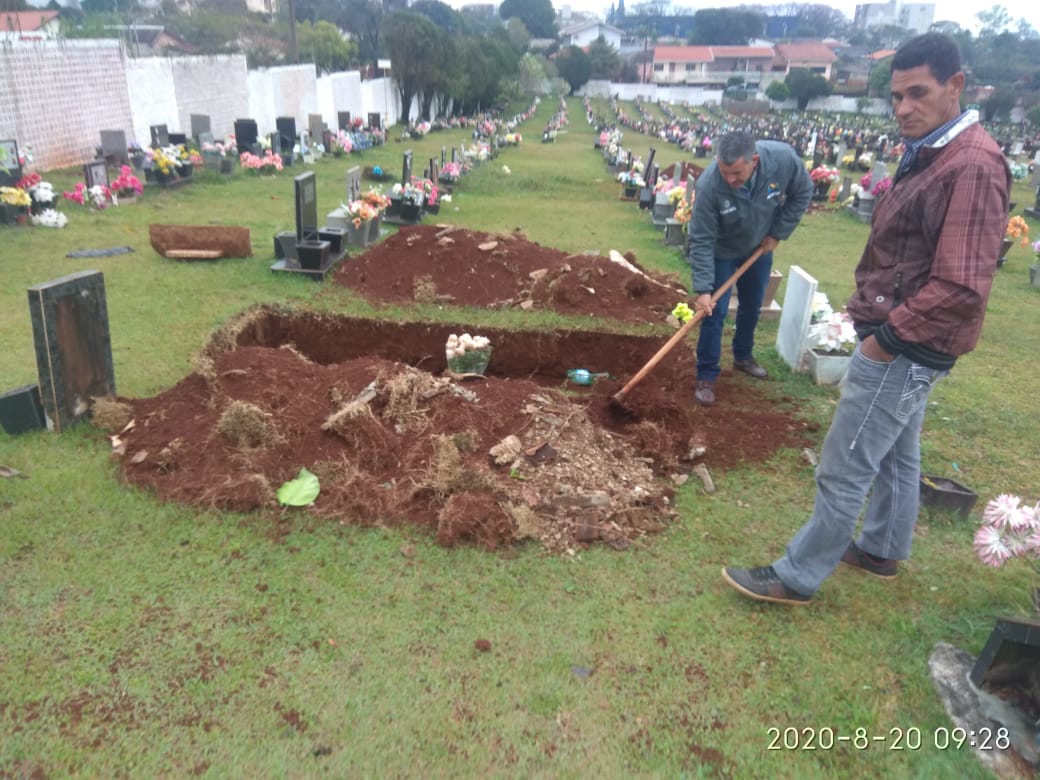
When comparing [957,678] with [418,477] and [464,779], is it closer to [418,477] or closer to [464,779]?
[464,779]

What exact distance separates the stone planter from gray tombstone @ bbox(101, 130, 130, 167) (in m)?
16.4

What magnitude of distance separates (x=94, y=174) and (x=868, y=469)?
13841mm

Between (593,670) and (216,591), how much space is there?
179 cm

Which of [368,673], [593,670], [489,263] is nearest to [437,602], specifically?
[368,673]

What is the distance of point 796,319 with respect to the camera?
635cm

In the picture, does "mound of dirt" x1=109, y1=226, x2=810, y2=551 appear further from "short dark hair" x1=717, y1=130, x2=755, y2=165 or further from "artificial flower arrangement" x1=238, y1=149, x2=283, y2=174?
"artificial flower arrangement" x1=238, y1=149, x2=283, y2=174

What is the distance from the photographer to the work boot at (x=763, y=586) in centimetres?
329

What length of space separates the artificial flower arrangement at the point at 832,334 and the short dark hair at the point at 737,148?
6.08ft

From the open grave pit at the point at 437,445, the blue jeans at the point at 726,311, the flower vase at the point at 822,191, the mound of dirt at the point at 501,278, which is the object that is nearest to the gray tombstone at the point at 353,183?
the mound of dirt at the point at 501,278

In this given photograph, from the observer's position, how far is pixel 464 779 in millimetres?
2518

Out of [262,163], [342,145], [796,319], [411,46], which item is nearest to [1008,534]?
[796,319]

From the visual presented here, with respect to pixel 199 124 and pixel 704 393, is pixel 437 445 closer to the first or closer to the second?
pixel 704 393

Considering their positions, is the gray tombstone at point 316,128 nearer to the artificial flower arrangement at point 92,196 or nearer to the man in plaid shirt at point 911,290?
the artificial flower arrangement at point 92,196

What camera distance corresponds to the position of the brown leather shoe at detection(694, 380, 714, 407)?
18.8 ft
